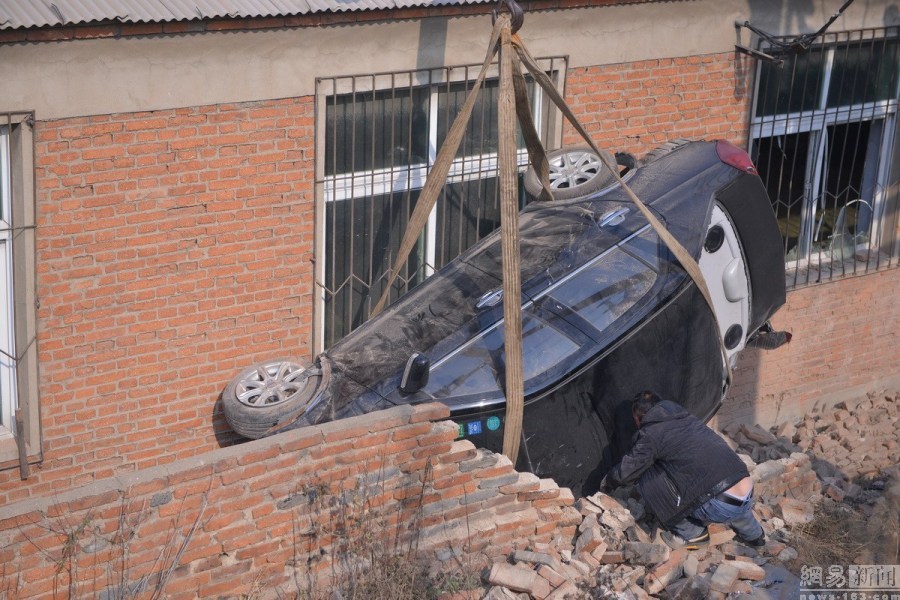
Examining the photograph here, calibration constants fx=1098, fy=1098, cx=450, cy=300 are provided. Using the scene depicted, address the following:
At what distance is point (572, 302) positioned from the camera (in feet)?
20.8

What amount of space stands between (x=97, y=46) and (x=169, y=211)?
105 centimetres

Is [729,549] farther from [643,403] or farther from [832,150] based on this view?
[832,150]

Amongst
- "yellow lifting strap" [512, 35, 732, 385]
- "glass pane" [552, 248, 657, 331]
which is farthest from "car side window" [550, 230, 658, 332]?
"yellow lifting strap" [512, 35, 732, 385]

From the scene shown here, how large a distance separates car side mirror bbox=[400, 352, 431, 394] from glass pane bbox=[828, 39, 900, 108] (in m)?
5.50

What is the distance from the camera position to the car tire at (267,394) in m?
6.16

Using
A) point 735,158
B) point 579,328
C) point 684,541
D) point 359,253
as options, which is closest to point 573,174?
point 735,158

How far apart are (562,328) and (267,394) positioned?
70.3 inches

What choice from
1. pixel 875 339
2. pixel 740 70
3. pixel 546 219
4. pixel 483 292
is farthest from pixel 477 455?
pixel 875 339

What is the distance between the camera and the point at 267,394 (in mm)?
6500

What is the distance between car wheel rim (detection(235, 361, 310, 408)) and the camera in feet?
21.0

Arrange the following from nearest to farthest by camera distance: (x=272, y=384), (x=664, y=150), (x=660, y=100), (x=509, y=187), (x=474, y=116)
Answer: (x=509, y=187) → (x=272, y=384) → (x=664, y=150) → (x=474, y=116) → (x=660, y=100)

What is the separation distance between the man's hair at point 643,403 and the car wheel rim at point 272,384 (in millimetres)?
1870

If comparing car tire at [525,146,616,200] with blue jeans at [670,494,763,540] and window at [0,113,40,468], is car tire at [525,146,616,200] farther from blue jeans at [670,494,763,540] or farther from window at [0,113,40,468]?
window at [0,113,40,468]

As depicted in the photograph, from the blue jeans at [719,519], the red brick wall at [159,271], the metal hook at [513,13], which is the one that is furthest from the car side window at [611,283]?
the red brick wall at [159,271]
